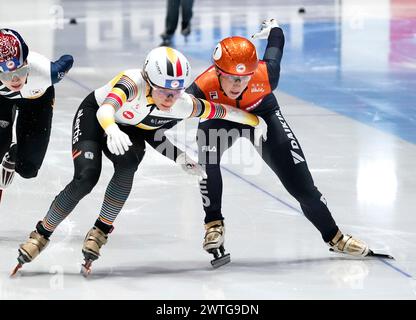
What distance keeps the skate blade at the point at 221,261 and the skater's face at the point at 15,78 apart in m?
1.49

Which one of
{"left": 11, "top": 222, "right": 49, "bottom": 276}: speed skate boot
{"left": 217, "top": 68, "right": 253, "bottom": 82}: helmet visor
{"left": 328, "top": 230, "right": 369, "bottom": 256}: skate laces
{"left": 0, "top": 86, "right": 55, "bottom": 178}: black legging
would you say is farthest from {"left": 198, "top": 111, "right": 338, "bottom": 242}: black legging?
{"left": 0, "top": 86, "right": 55, "bottom": 178}: black legging

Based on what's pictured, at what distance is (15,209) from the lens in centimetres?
759

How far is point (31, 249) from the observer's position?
238 inches

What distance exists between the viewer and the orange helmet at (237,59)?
6.16 m

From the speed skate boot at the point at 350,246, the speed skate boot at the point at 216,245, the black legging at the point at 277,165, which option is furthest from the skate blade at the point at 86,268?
the speed skate boot at the point at 350,246

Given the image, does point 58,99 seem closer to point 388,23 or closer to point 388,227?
point 388,227

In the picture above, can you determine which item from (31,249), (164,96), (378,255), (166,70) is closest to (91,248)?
(31,249)

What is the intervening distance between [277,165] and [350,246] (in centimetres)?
61

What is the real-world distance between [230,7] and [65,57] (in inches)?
566

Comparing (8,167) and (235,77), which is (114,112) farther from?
(8,167)

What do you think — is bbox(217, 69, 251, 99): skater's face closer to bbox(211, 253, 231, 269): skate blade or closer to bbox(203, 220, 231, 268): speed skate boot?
bbox(203, 220, 231, 268): speed skate boot

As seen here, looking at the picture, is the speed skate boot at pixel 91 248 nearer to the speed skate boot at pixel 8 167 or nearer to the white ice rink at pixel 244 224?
the white ice rink at pixel 244 224

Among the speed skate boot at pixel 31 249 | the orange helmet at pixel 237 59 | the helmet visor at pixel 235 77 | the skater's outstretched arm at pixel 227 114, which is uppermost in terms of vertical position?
the orange helmet at pixel 237 59
